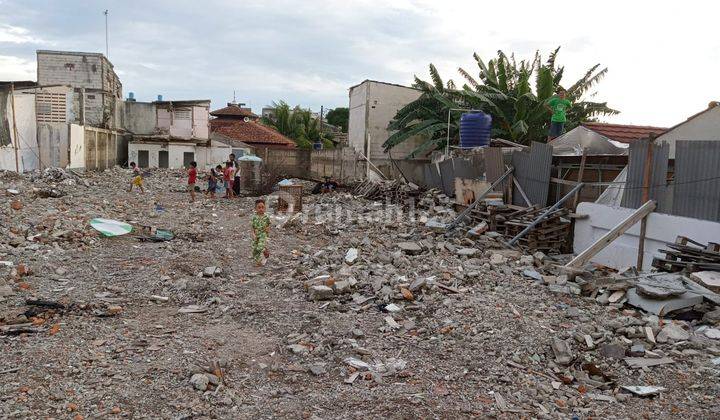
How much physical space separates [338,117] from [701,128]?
2085 inches

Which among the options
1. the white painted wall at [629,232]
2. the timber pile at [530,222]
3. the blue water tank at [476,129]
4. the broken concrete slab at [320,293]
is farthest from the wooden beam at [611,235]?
the blue water tank at [476,129]

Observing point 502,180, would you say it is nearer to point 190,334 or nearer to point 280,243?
point 280,243

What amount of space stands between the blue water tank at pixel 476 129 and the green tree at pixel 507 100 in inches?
106

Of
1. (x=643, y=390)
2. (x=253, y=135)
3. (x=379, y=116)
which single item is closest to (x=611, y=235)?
(x=643, y=390)

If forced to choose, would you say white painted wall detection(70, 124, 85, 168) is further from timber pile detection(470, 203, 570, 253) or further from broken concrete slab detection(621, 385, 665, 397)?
broken concrete slab detection(621, 385, 665, 397)

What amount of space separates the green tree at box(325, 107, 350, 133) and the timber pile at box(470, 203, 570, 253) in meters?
50.3

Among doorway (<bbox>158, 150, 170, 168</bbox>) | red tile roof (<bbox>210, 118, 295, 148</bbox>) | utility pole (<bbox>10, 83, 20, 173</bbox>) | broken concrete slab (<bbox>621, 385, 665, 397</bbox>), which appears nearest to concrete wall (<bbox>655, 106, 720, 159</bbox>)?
broken concrete slab (<bbox>621, 385, 665, 397</bbox>)

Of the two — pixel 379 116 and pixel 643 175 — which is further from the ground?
pixel 379 116

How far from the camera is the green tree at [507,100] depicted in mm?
17469

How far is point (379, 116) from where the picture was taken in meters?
24.4

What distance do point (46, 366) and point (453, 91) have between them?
15748 millimetres

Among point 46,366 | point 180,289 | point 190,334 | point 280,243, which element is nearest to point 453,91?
point 280,243

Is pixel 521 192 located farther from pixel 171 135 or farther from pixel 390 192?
pixel 171 135

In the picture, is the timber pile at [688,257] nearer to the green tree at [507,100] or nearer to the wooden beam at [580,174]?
the wooden beam at [580,174]
